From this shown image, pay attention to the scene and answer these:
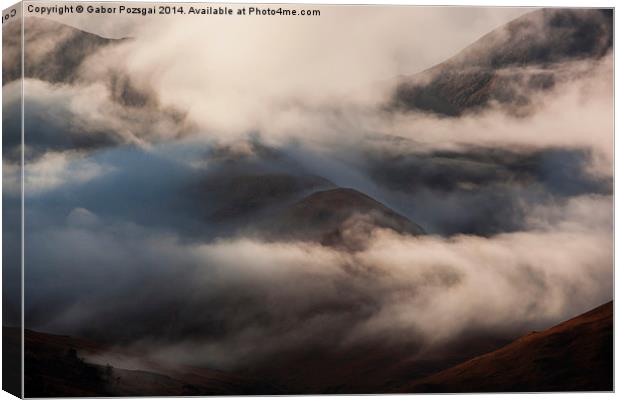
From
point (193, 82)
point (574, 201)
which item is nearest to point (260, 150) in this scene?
point (193, 82)

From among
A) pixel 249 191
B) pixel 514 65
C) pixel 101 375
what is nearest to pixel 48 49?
pixel 249 191

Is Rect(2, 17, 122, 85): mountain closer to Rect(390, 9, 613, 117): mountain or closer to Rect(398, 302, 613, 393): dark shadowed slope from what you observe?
Rect(390, 9, 613, 117): mountain

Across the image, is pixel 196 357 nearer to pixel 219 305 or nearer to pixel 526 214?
pixel 219 305

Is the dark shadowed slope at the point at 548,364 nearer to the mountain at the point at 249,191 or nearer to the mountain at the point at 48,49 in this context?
the mountain at the point at 249,191

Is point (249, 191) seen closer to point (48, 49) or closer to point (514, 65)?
point (48, 49)

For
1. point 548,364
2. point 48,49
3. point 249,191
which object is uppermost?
point 48,49

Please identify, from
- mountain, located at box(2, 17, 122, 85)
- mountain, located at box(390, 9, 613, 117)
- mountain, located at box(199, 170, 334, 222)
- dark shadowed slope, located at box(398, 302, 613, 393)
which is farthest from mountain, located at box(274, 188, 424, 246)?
mountain, located at box(2, 17, 122, 85)
